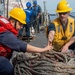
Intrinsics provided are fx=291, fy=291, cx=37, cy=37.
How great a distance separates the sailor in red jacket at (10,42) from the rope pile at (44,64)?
134mm

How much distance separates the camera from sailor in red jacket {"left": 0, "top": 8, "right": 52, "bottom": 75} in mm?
4055

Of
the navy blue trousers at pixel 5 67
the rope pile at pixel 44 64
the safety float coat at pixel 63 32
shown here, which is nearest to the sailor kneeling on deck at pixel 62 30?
the safety float coat at pixel 63 32

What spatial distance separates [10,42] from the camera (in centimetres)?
404

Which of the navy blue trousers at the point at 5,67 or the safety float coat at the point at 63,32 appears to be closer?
the navy blue trousers at the point at 5,67

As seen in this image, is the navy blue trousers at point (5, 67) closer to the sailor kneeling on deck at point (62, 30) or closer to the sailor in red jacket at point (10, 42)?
the sailor in red jacket at point (10, 42)

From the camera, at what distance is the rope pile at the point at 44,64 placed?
4.08 metres

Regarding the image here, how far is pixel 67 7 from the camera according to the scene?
18.3ft

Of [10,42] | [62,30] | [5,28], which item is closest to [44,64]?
[10,42]

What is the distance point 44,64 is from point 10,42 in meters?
0.59

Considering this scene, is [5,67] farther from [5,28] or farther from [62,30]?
[62,30]

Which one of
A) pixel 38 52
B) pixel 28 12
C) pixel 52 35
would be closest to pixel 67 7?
pixel 52 35

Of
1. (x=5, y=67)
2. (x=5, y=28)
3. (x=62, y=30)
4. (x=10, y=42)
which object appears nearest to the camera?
(x=10, y=42)

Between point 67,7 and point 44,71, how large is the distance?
6.12 feet

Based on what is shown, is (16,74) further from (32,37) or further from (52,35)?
(32,37)
